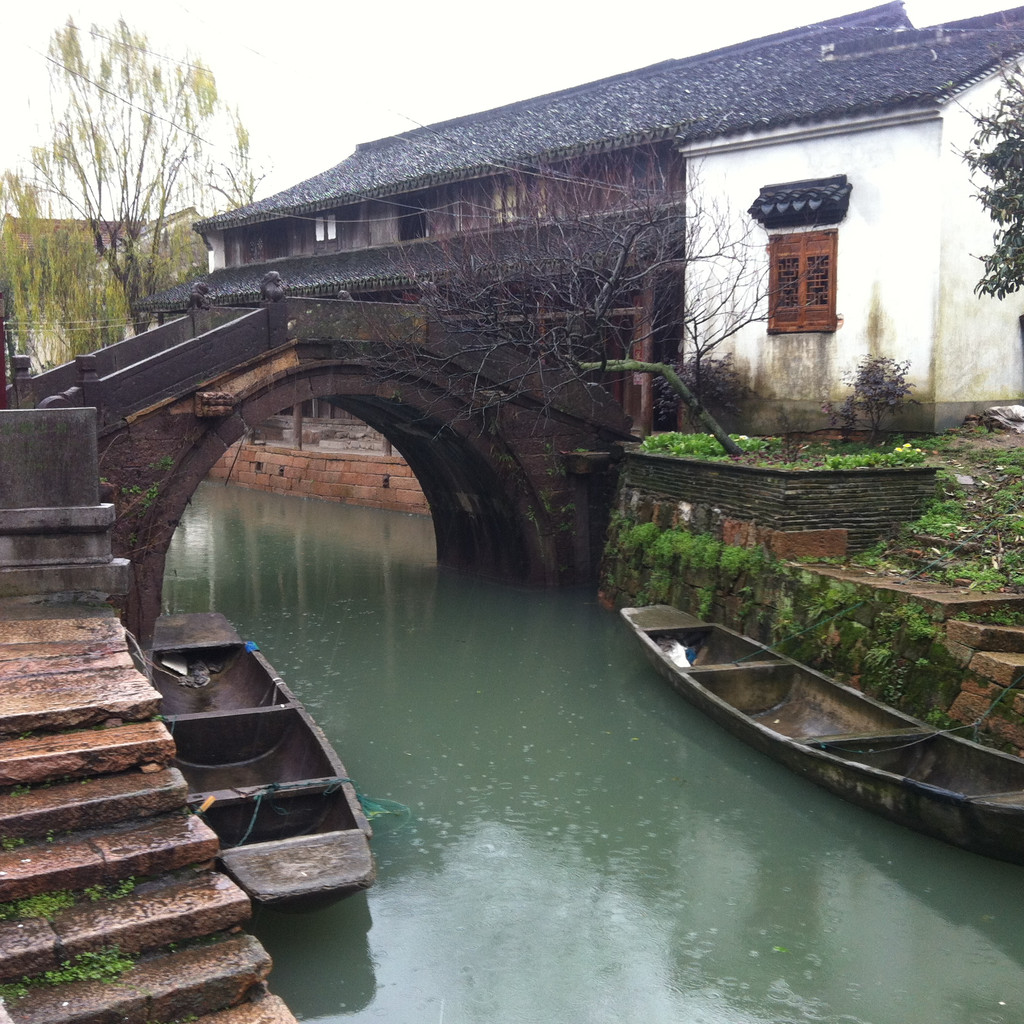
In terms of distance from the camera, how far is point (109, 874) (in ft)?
12.6

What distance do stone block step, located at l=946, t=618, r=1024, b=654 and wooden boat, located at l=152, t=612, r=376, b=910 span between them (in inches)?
155

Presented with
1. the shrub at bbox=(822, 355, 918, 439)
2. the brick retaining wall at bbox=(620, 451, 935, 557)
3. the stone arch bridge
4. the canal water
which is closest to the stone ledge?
the canal water

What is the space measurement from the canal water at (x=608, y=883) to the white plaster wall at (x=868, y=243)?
4.20 metres

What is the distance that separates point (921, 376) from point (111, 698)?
929cm

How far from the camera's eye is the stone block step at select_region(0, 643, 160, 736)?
4.24 m

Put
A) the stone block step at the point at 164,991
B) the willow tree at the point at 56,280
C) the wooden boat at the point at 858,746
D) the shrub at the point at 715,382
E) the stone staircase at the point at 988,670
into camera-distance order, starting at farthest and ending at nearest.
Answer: the willow tree at the point at 56,280 < the shrub at the point at 715,382 < the stone staircase at the point at 988,670 < the wooden boat at the point at 858,746 < the stone block step at the point at 164,991

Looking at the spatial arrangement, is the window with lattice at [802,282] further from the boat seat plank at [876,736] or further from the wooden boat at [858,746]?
the boat seat plank at [876,736]

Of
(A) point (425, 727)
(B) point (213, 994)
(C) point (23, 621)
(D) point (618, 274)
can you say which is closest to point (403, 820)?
(A) point (425, 727)

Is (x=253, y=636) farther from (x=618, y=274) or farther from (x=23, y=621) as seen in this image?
(x=23, y=621)

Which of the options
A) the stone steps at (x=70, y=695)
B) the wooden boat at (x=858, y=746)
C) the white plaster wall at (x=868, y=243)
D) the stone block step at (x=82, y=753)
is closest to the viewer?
the stone block step at (x=82, y=753)

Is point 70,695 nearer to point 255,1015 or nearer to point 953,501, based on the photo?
point 255,1015

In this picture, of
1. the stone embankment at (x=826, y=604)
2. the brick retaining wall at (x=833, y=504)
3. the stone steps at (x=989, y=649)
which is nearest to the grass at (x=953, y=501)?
the brick retaining wall at (x=833, y=504)

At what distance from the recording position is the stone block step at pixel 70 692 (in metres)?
4.24

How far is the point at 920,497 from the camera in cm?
924
